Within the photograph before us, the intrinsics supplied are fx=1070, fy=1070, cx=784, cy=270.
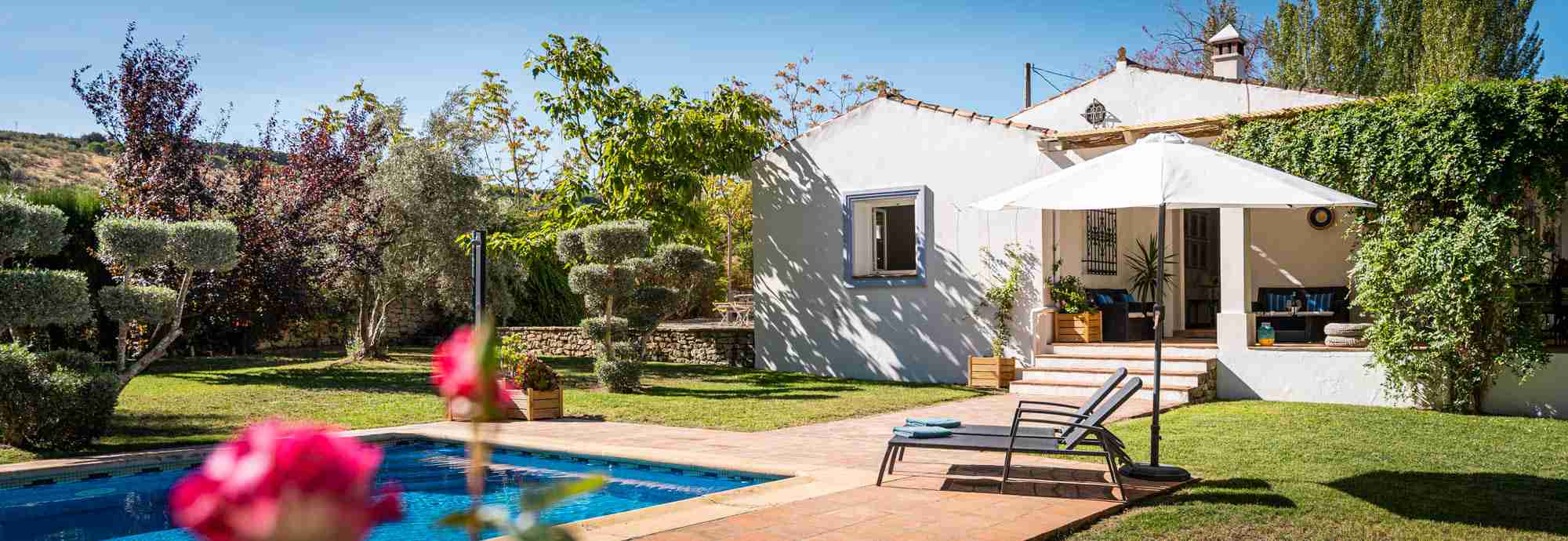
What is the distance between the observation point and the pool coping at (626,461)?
5820mm

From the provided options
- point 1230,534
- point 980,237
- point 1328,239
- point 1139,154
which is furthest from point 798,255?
point 1230,534

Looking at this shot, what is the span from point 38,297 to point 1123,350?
11269 millimetres

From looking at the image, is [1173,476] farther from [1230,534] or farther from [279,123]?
[279,123]

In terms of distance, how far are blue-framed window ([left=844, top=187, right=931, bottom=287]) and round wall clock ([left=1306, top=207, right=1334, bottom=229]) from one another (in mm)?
5798

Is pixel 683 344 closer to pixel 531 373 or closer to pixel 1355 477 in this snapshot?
pixel 531 373

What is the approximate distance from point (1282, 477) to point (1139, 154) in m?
2.29

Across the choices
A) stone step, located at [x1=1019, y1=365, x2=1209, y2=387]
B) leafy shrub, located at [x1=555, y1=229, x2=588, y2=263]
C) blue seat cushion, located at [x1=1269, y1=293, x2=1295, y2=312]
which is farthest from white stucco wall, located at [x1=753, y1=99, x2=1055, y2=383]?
leafy shrub, located at [x1=555, y1=229, x2=588, y2=263]

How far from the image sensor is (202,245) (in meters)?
10.3

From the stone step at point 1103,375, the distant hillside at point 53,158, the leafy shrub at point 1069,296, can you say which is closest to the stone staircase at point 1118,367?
the stone step at point 1103,375

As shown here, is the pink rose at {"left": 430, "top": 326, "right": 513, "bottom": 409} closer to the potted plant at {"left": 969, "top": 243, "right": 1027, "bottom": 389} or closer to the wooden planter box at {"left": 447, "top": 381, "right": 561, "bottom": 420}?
the wooden planter box at {"left": 447, "top": 381, "right": 561, "bottom": 420}

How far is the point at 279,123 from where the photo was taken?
16359mm

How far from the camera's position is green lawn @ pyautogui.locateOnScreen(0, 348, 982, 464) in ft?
34.6

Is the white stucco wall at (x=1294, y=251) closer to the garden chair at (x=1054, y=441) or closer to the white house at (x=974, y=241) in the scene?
the white house at (x=974, y=241)

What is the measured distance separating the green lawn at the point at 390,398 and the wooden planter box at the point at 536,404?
318 mm
